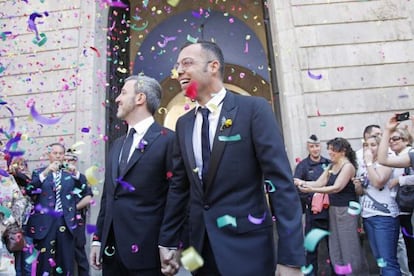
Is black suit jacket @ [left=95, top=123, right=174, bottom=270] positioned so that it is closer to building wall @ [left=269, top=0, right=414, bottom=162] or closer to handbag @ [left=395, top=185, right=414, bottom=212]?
handbag @ [left=395, top=185, right=414, bottom=212]

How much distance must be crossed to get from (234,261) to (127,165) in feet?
3.67

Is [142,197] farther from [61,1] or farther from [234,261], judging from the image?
[61,1]

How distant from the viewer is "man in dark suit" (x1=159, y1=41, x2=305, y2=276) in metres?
1.92

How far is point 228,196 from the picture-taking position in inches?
80.4

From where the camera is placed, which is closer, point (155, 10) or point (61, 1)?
point (61, 1)

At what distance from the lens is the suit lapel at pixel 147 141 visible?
2732mm

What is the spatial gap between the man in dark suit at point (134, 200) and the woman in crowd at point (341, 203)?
2.31 metres

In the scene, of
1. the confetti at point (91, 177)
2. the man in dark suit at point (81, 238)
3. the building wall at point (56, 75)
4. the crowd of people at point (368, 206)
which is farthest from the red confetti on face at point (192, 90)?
the building wall at point (56, 75)

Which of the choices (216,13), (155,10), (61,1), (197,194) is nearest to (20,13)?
(61,1)

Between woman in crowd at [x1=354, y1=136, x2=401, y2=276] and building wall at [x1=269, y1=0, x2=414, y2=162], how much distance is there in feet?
4.84

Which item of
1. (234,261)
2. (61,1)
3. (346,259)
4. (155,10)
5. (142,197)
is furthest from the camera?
(155,10)

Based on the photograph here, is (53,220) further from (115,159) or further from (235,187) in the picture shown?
(235,187)

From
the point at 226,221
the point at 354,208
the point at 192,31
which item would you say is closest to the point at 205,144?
the point at 226,221

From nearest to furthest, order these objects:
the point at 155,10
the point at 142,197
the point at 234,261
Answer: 1. the point at 234,261
2. the point at 142,197
3. the point at 155,10
